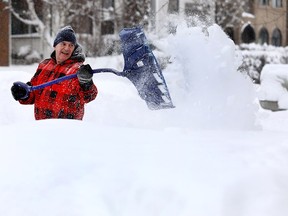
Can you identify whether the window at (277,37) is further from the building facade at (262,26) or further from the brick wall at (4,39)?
the brick wall at (4,39)

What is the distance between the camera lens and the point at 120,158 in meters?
2.29

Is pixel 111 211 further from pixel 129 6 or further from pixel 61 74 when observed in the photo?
pixel 129 6

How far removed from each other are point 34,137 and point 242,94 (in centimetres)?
351

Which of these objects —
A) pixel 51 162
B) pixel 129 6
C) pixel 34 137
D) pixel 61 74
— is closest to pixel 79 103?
pixel 61 74

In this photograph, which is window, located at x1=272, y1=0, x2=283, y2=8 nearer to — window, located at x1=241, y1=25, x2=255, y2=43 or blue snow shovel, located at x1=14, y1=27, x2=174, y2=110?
window, located at x1=241, y1=25, x2=255, y2=43

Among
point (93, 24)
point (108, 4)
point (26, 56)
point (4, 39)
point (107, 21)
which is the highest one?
point (108, 4)

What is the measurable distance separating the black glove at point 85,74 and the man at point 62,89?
52 millimetres

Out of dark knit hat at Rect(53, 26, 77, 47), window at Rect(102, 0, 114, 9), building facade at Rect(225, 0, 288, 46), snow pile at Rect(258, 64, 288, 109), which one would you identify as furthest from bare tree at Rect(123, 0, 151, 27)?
dark knit hat at Rect(53, 26, 77, 47)

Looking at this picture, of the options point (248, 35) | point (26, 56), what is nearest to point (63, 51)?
point (26, 56)

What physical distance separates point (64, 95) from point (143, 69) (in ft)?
2.11

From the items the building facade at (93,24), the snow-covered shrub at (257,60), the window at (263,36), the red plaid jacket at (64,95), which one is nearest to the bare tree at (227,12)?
the building facade at (93,24)

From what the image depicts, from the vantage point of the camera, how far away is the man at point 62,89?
3801mm

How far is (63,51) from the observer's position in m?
3.92

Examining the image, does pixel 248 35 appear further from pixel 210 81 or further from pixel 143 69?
pixel 143 69
